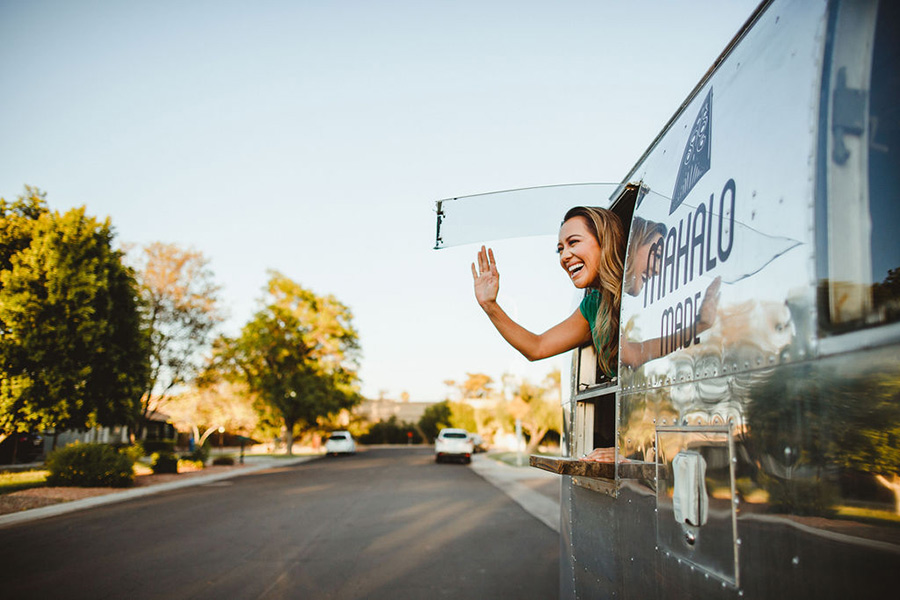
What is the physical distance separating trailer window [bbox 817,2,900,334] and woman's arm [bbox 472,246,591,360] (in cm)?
181

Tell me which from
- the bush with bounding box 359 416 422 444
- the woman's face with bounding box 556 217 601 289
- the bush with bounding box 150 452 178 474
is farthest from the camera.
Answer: the bush with bounding box 359 416 422 444

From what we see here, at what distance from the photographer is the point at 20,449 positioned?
2352 centimetres

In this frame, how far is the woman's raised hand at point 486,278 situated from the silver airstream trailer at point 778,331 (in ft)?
3.17

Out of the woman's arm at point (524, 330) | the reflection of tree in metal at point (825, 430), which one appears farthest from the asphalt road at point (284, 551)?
the reflection of tree in metal at point (825, 430)

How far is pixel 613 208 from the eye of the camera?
3.21 m

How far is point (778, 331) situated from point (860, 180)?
36 centimetres

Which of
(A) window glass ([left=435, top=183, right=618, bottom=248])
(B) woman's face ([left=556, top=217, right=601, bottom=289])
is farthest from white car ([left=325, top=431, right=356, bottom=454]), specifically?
(B) woman's face ([left=556, top=217, right=601, bottom=289])

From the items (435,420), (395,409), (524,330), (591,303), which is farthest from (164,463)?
(395,409)

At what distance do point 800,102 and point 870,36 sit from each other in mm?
191

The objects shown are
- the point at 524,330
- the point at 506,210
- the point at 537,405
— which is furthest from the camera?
the point at 537,405

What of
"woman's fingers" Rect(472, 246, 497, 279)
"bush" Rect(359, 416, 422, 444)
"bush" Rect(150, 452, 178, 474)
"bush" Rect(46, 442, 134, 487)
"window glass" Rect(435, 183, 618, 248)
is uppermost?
"window glass" Rect(435, 183, 618, 248)

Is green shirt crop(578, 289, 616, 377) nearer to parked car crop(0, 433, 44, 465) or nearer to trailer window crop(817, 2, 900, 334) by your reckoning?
trailer window crop(817, 2, 900, 334)

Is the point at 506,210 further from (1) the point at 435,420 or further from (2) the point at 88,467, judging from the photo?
(1) the point at 435,420

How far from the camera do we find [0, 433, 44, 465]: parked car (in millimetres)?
22562
